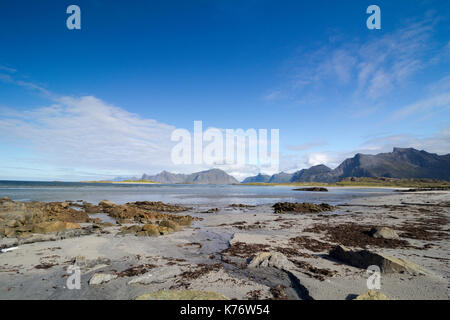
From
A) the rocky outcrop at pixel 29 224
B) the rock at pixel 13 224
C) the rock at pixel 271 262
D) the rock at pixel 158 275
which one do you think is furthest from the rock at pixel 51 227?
the rock at pixel 271 262

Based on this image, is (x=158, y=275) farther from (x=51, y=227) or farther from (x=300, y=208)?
(x=300, y=208)

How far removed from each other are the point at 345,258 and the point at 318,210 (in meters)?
18.1

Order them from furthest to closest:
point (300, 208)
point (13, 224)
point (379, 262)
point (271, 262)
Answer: point (300, 208) < point (13, 224) < point (271, 262) < point (379, 262)

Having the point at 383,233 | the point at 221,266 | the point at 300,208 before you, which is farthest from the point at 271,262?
the point at 300,208

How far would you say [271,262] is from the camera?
26.1ft

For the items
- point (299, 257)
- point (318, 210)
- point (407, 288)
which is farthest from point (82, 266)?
point (318, 210)

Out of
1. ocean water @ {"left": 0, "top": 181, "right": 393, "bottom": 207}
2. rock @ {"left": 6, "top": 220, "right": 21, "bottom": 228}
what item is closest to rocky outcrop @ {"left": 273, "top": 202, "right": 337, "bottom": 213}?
ocean water @ {"left": 0, "top": 181, "right": 393, "bottom": 207}

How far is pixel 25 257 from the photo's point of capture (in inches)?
361

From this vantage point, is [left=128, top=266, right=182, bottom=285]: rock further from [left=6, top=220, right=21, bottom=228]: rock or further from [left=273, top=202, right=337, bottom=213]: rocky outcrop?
[left=273, top=202, right=337, bottom=213]: rocky outcrop

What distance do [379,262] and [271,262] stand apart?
3594 mm

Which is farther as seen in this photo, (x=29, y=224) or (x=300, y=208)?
(x=300, y=208)

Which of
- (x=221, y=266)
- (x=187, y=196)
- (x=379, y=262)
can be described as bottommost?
(x=187, y=196)

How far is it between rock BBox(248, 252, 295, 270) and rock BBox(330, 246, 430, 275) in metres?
2.20
